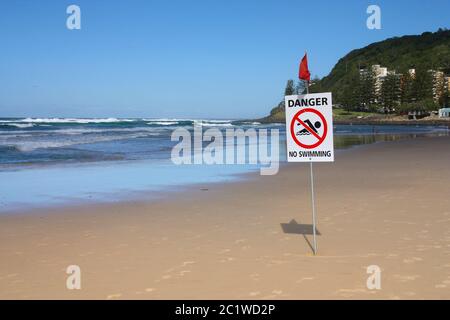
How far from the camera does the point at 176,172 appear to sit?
15766 millimetres

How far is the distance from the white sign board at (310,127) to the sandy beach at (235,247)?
127 cm

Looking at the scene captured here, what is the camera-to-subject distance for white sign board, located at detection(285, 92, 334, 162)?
5.74 metres

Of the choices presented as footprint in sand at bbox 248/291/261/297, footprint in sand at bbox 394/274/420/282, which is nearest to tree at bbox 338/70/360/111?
footprint in sand at bbox 394/274/420/282

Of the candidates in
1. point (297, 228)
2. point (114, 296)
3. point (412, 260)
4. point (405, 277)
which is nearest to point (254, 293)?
point (114, 296)

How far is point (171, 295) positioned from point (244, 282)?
79 centimetres

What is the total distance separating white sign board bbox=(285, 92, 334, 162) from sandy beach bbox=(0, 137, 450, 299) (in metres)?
1.27

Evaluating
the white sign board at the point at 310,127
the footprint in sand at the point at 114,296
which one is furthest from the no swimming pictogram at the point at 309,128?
the footprint in sand at the point at 114,296

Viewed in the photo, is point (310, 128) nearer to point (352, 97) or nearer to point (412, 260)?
point (412, 260)

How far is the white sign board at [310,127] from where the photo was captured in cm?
574

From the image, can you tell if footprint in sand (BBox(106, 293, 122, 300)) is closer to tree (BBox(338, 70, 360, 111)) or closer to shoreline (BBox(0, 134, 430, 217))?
shoreline (BBox(0, 134, 430, 217))

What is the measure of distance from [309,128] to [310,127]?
0.06ft

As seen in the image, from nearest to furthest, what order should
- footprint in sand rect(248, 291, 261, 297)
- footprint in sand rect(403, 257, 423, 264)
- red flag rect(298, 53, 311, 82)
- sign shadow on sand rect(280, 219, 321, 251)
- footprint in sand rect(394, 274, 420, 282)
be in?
footprint in sand rect(248, 291, 261, 297) → footprint in sand rect(394, 274, 420, 282) → footprint in sand rect(403, 257, 423, 264) → red flag rect(298, 53, 311, 82) → sign shadow on sand rect(280, 219, 321, 251)

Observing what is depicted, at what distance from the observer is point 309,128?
592 centimetres
